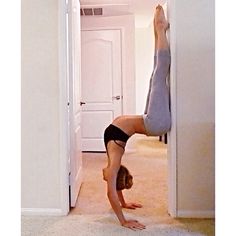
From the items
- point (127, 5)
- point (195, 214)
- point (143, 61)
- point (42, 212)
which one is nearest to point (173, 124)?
point (195, 214)

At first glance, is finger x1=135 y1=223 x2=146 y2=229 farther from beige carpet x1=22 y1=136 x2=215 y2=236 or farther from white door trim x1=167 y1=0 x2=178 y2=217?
white door trim x1=167 y1=0 x2=178 y2=217

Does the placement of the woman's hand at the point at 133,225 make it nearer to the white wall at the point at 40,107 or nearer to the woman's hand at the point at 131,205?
the woman's hand at the point at 131,205

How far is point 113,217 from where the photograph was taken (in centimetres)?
333

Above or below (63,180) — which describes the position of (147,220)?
below

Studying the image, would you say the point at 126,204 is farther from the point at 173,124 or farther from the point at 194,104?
the point at 194,104

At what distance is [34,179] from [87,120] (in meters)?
3.41

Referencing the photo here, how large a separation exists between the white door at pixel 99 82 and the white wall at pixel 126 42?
0.09 m

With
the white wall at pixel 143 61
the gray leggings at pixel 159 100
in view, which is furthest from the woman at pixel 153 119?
the white wall at pixel 143 61

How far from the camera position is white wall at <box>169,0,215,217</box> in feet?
10.6

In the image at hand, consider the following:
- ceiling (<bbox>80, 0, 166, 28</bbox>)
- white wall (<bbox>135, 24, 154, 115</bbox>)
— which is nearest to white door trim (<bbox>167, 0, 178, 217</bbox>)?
ceiling (<bbox>80, 0, 166, 28</bbox>)

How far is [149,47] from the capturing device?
896 cm

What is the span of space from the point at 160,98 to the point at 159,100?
0.02m
